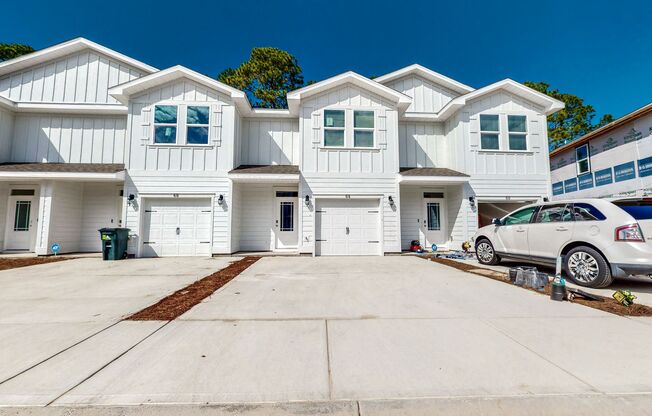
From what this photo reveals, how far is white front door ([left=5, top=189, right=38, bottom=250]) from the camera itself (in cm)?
995

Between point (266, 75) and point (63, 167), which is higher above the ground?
point (266, 75)

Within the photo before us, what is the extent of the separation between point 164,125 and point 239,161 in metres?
2.71

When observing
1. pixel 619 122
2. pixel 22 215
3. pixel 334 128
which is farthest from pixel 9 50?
pixel 619 122

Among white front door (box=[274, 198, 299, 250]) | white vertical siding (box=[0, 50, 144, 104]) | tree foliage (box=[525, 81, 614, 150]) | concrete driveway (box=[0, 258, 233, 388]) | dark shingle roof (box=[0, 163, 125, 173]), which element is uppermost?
tree foliage (box=[525, 81, 614, 150])

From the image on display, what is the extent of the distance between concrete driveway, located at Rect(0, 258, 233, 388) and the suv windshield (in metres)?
6.86

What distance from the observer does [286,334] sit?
2750 mm

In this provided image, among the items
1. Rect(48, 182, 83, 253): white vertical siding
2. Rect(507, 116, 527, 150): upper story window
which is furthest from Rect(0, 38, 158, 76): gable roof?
Rect(507, 116, 527, 150): upper story window

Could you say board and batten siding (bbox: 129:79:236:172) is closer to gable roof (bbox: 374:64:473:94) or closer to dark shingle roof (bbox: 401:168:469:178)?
dark shingle roof (bbox: 401:168:469:178)

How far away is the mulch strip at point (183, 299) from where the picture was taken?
3279mm

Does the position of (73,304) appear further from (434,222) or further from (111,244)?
(434,222)

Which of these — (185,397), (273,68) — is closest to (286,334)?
(185,397)

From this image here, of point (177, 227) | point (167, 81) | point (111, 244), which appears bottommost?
point (111, 244)

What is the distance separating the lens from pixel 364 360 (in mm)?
2223

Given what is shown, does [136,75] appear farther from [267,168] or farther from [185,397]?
[185,397]
